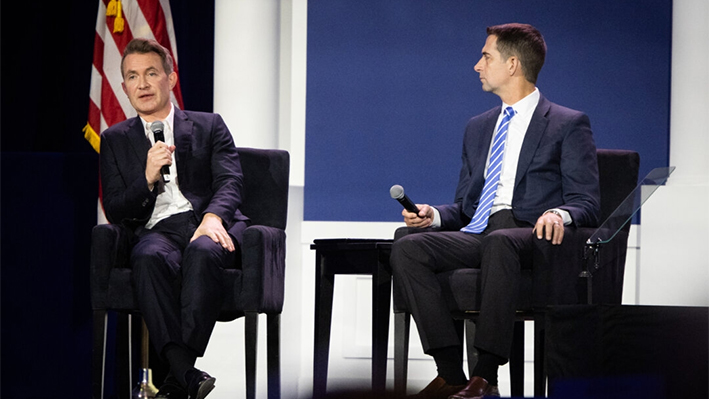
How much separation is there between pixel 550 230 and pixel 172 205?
55.4 inches

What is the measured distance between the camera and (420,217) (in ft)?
10.5

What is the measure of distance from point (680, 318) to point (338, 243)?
169cm

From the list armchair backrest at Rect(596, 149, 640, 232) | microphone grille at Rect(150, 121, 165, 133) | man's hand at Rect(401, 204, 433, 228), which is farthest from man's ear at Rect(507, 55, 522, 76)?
microphone grille at Rect(150, 121, 165, 133)

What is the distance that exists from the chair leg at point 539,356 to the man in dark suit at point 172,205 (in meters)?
1.07

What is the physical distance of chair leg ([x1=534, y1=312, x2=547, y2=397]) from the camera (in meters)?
2.83

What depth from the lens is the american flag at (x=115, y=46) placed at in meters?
4.05

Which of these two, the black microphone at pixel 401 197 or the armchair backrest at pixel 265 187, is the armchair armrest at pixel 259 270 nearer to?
the armchair backrest at pixel 265 187

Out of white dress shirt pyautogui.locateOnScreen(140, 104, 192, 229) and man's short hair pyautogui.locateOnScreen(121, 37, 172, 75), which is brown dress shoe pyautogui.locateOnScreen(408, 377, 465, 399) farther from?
man's short hair pyautogui.locateOnScreen(121, 37, 172, 75)

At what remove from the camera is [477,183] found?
10.9 feet

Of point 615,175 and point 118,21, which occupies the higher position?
point 118,21

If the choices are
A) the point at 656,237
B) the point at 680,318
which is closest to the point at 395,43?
the point at 656,237

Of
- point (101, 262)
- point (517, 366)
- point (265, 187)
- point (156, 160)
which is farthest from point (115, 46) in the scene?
point (517, 366)

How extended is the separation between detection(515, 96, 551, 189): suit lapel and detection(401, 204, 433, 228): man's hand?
1.10 ft

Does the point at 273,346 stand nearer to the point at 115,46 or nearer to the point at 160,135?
the point at 160,135
